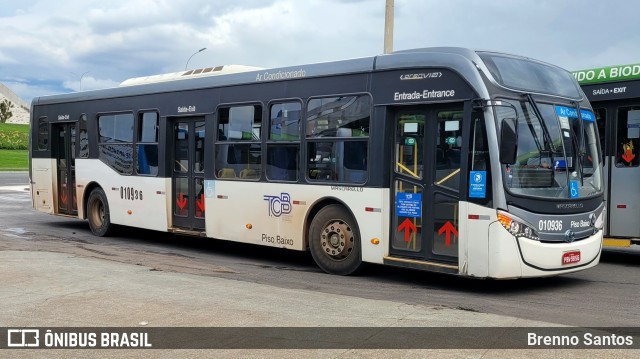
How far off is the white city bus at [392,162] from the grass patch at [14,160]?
42388 millimetres

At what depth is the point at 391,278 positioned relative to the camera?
34.6 feet

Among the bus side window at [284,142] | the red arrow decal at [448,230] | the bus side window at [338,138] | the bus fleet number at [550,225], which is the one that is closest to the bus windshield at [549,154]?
the bus fleet number at [550,225]

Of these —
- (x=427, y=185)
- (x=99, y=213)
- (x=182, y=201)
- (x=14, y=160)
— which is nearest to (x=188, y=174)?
(x=182, y=201)

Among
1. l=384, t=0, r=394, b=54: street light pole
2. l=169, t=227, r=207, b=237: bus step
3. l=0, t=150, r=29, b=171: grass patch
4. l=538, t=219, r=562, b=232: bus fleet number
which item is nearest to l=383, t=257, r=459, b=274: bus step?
l=538, t=219, r=562, b=232: bus fleet number

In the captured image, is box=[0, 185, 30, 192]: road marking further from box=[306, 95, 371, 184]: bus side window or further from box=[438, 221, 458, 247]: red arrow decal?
box=[438, 221, 458, 247]: red arrow decal

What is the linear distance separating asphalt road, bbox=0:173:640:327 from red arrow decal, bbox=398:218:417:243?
27.0 inches

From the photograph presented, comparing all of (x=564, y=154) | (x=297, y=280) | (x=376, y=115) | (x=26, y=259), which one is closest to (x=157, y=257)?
(x=26, y=259)

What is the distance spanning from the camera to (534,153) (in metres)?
9.00

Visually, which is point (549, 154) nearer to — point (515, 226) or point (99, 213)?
point (515, 226)

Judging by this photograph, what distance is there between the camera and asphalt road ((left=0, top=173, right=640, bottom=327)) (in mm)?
8305

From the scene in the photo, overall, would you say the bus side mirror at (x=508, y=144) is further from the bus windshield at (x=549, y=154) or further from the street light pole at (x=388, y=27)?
the street light pole at (x=388, y=27)

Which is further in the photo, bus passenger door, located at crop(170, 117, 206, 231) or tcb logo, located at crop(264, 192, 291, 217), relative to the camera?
bus passenger door, located at crop(170, 117, 206, 231)

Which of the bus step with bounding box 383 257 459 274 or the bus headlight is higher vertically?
the bus headlight

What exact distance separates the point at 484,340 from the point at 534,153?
3.21 m
